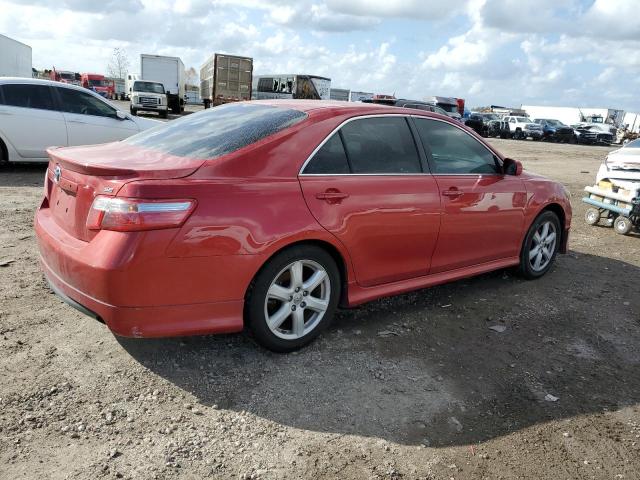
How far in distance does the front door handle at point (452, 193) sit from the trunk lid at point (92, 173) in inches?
79.7

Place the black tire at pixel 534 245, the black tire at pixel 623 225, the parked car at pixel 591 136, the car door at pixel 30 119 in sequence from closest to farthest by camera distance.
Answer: the black tire at pixel 534 245 → the black tire at pixel 623 225 → the car door at pixel 30 119 → the parked car at pixel 591 136

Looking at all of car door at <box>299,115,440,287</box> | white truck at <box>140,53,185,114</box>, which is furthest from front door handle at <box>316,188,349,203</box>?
white truck at <box>140,53,185,114</box>

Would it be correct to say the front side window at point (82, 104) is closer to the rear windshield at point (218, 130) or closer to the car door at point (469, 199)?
the rear windshield at point (218, 130)

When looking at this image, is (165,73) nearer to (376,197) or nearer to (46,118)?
(46,118)

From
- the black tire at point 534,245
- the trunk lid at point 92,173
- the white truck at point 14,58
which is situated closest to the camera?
the trunk lid at point 92,173

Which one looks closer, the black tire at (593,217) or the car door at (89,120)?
the black tire at (593,217)

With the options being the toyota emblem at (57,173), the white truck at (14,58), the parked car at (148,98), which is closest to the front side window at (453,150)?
the toyota emblem at (57,173)

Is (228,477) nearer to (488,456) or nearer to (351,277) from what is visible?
(488,456)

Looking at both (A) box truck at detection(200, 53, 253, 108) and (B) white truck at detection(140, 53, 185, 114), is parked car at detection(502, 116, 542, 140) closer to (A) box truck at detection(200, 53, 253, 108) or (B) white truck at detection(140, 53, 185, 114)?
(A) box truck at detection(200, 53, 253, 108)

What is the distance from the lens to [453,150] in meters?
4.61

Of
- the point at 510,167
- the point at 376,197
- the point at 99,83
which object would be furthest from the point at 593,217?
the point at 99,83

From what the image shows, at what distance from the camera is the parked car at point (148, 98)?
31.3 m

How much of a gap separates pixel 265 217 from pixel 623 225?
711 centimetres

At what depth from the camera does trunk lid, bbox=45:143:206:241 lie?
119 inches
